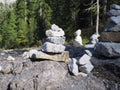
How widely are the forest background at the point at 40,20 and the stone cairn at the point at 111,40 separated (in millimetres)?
24037

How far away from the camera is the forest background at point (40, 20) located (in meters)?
38.7

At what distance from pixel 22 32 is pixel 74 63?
30.9 m

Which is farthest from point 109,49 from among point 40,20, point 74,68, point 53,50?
point 40,20

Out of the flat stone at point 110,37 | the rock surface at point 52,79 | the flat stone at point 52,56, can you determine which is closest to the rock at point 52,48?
the flat stone at point 52,56

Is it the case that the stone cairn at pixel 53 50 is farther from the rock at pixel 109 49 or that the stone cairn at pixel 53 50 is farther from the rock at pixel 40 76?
the rock at pixel 109 49

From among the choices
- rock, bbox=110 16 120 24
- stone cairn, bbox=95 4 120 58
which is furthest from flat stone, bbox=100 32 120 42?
rock, bbox=110 16 120 24

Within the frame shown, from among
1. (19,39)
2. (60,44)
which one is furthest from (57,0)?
(60,44)

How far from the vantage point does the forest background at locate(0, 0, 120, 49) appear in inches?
1523

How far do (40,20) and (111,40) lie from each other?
1286 inches

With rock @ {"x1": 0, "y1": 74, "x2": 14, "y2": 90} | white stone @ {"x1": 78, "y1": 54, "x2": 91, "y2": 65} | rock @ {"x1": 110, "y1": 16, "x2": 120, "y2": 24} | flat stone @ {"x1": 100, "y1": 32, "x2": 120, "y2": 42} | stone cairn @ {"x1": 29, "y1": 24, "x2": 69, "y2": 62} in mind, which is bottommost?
rock @ {"x1": 0, "y1": 74, "x2": 14, "y2": 90}

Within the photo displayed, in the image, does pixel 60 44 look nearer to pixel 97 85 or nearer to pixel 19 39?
pixel 97 85

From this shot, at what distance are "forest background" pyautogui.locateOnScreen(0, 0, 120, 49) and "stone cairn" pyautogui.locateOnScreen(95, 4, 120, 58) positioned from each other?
2404 cm

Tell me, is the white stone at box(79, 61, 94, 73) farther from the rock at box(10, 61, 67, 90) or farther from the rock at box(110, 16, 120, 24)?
the rock at box(110, 16, 120, 24)

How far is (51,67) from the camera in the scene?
38.3 feet
